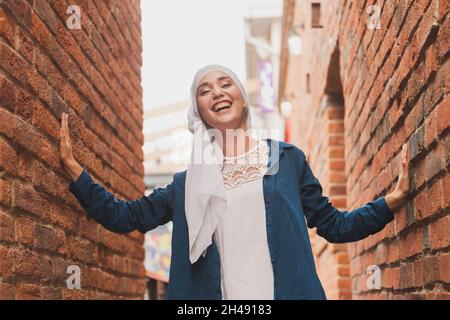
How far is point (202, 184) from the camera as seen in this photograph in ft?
7.43

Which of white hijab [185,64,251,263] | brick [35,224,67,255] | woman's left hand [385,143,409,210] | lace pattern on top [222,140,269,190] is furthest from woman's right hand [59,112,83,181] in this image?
woman's left hand [385,143,409,210]

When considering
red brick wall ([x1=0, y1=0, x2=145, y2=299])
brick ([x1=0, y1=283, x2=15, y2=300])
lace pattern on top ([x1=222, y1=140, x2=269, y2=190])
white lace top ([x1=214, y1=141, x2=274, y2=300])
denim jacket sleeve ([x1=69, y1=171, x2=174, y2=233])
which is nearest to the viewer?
brick ([x1=0, y1=283, x2=15, y2=300])

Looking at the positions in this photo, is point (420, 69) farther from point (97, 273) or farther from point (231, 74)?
point (97, 273)

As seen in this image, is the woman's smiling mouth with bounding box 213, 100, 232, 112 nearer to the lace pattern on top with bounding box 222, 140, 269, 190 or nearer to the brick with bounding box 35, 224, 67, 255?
the lace pattern on top with bounding box 222, 140, 269, 190

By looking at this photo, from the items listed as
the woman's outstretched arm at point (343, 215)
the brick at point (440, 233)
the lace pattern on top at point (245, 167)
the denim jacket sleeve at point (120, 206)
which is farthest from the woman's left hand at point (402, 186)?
the denim jacket sleeve at point (120, 206)

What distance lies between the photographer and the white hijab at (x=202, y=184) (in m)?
2.21

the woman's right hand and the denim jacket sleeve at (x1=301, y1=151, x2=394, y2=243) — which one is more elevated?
the woman's right hand

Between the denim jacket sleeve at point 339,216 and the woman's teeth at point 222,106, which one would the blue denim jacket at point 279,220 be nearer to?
the denim jacket sleeve at point 339,216

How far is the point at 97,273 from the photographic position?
9.74ft

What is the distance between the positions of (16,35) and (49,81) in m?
0.32

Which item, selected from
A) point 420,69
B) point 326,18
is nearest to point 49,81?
point 420,69

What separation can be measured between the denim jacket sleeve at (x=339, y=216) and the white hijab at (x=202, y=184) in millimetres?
338

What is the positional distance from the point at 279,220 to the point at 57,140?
34.5 inches

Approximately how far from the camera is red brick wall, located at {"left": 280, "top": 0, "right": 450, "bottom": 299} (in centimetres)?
197
